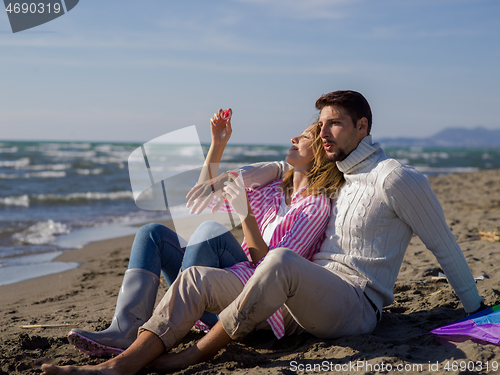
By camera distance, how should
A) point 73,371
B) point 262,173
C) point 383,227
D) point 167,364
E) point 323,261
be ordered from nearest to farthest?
point 73,371 < point 167,364 < point 383,227 < point 323,261 < point 262,173

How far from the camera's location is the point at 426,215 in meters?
2.07

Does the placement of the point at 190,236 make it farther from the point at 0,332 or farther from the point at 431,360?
the point at 0,332

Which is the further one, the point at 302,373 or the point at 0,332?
the point at 0,332

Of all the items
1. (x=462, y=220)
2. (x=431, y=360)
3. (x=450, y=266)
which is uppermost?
(x=450, y=266)

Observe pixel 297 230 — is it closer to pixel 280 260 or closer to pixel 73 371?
pixel 280 260

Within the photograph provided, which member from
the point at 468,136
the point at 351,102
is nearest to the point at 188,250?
the point at 351,102

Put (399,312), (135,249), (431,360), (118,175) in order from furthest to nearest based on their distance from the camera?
(118,175) < (399,312) < (135,249) < (431,360)

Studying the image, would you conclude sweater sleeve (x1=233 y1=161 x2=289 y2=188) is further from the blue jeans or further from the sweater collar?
the sweater collar

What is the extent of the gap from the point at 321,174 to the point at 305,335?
0.90 m

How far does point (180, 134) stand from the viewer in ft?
8.50

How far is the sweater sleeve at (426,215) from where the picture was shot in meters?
2.06

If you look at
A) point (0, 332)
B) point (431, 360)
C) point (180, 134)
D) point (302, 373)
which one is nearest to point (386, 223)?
point (431, 360)

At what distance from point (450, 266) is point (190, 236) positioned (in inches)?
54.0

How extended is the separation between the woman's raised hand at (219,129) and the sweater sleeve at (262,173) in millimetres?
215
